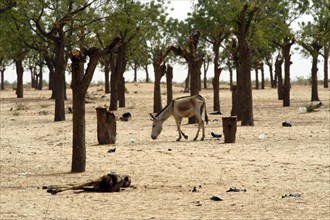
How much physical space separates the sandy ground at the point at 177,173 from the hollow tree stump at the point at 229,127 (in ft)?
1.13

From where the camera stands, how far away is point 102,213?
11055 mm

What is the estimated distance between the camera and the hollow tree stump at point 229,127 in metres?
20.7

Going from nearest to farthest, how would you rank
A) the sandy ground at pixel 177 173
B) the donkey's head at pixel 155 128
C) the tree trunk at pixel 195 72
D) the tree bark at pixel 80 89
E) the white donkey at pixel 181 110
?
1. the sandy ground at pixel 177 173
2. the tree bark at pixel 80 89
3. the donkey's head at pixel 155 128
4. the white donkey at pixel 181 110
5. the tree trunk at pixel 195 72

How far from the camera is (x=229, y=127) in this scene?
20.9m

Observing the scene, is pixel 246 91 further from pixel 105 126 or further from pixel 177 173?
pixel 177 173

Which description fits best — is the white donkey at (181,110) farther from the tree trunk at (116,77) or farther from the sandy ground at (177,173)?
the tree trunk at (116,77)

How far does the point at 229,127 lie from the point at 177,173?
5749 millimetres

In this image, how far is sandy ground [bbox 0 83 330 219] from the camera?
11289 millimetres

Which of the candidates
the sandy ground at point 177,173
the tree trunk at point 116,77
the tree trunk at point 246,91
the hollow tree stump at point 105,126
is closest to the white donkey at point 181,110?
the sandy ground at point 177,173

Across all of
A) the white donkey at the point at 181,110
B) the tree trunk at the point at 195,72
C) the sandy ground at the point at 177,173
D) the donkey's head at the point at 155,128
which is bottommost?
the sandy ground at the point at 177,173

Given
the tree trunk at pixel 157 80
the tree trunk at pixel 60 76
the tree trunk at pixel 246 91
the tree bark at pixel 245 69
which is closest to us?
the tree bark at pixel 245 69

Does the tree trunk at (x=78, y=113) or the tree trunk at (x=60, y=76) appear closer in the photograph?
the tree trunk at (x=78, y=113)

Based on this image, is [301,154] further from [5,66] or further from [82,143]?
[5,66]

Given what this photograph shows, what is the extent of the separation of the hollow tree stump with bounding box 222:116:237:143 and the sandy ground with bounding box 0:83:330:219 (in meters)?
0.34
